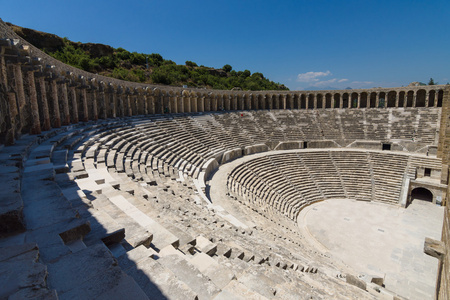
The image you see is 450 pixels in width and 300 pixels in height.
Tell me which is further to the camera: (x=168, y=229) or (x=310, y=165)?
(x=310, y=165)

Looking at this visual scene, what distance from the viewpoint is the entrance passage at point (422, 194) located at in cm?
1920

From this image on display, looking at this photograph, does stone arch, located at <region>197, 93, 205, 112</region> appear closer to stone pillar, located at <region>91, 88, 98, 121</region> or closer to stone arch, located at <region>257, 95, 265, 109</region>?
stone arch, located at <region>257, 95, 265, 109</region>

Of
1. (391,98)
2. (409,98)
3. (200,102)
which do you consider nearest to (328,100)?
(391,98)

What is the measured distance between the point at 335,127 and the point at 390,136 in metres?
5.11

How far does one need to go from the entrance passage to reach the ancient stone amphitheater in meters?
0.20

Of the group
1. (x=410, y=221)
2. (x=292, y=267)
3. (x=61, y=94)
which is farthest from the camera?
(x=410, y=221)

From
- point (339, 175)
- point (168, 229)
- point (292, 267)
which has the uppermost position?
point (168, 229)

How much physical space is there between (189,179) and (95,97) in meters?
9.65

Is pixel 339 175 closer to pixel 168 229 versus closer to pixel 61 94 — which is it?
pixel 168 229

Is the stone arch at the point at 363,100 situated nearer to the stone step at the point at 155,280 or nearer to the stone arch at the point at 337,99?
the stone arch at the point at 337,99

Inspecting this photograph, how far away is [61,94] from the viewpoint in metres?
14.0

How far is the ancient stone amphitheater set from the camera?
3244mm

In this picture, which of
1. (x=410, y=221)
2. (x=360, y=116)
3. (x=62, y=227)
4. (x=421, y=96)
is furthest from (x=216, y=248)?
(x=421, y=96)

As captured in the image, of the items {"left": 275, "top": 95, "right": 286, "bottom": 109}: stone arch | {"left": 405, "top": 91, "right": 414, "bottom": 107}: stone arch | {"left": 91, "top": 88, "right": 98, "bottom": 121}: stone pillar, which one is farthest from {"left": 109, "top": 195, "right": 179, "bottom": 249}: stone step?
{"left": 405, "top": 91, "right": 414, "bottom": 107}: stone arch
